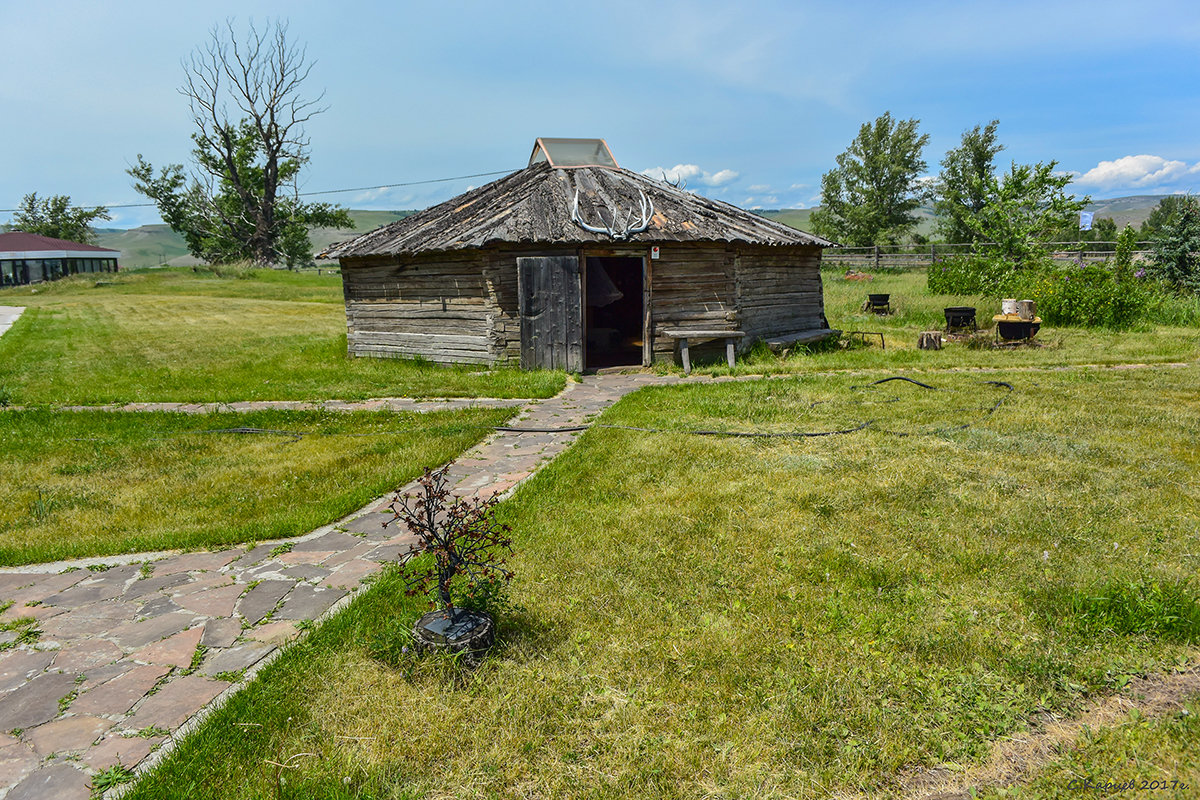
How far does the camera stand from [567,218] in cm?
1345

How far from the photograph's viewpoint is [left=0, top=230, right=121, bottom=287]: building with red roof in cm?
4959

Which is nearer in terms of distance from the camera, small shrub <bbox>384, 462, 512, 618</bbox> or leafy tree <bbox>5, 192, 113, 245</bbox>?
small shrub <bbox>384, 462, 512, 618</bbox>

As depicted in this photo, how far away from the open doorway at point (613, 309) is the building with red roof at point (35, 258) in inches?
1977

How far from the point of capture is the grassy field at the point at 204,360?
11586mm

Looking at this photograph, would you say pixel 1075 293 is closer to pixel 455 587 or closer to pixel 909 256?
pixel 909 256

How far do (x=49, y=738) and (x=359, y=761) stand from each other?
147 cm

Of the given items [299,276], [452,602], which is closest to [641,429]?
[452,602]

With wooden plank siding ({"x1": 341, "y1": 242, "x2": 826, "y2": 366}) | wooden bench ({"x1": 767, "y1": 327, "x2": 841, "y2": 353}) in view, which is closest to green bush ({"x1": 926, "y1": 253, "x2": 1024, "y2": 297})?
wooden bench ({"x1": 767, "y1": 327, "x2": 841, "y2": 353})

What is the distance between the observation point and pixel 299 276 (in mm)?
43844

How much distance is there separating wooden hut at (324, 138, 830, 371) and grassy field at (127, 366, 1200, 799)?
674 cm

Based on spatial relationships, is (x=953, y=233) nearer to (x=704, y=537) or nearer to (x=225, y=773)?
(x=704, y=537)

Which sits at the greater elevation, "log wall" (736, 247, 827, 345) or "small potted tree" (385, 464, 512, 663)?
"log wall" (736, 247, 827, 345)

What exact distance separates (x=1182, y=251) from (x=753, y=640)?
2677 cm

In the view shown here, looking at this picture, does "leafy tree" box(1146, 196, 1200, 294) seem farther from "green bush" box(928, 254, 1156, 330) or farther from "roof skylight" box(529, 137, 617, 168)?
"roof skylight" box(529, 137, 617, 168)
